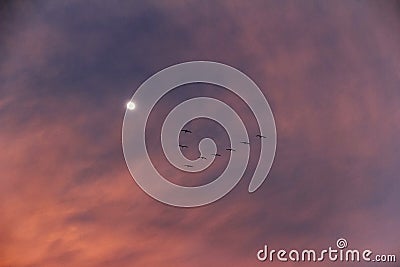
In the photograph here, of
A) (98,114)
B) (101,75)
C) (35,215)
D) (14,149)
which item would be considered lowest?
(35,215)

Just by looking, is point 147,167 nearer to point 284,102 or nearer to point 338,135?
point 284,102

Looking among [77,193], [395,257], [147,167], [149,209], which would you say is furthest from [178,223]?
[395,257]

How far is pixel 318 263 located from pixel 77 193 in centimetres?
118

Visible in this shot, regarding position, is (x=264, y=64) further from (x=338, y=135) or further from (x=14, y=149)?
(x=14, y=149)

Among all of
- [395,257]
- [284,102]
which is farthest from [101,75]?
[395,257]

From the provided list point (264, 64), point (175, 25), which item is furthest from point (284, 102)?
point (175, 25)

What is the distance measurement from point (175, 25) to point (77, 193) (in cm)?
91

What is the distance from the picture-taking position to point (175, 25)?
2.49m

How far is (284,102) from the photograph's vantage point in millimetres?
2510

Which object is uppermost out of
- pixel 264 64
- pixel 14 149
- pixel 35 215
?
pixel 264 64

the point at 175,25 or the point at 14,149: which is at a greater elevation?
the point at 175,25

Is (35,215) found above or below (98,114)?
below

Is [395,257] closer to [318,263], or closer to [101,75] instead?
[318,263]

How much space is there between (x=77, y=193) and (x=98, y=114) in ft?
1.24
